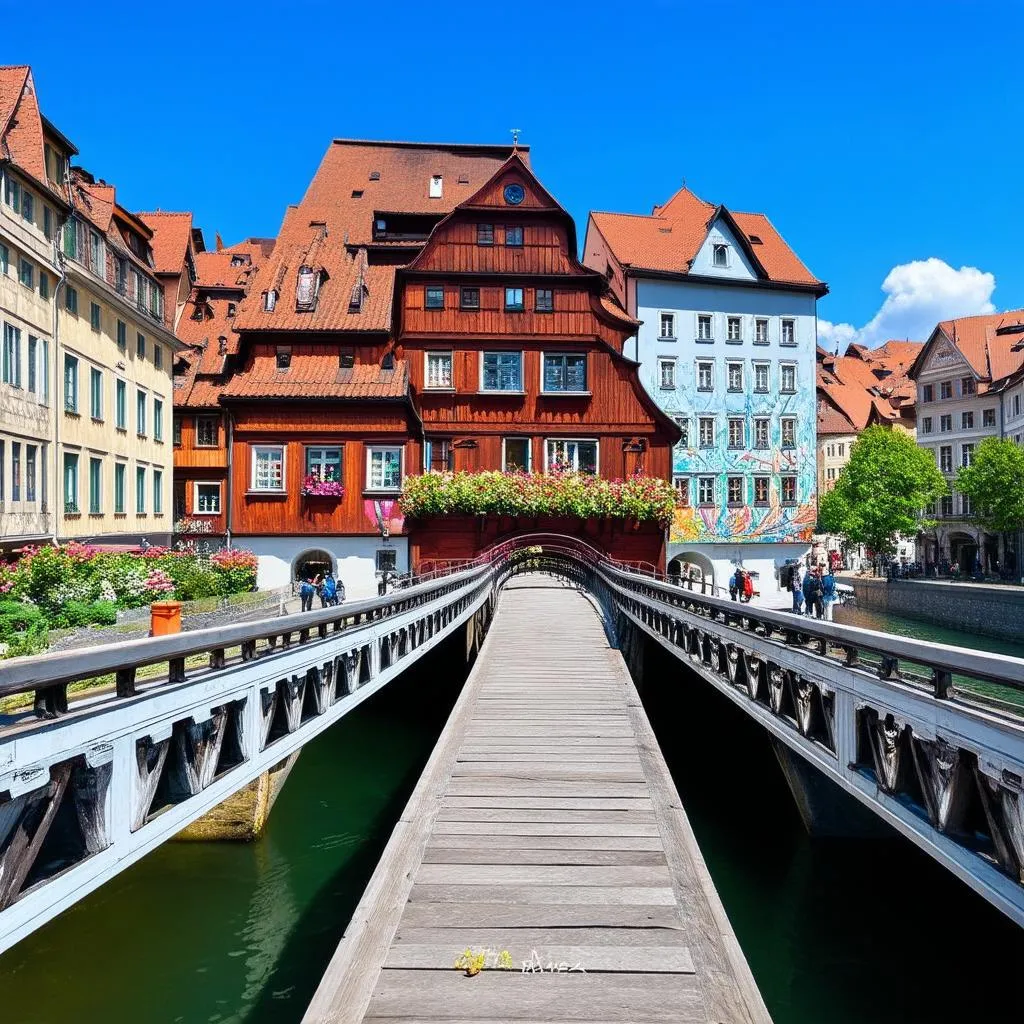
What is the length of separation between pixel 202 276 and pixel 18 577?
40866mm

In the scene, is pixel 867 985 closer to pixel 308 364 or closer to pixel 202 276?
pixel 308 364

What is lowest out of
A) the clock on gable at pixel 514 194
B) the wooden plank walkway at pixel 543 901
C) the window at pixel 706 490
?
the wooden plank walkway at pixel 543 901

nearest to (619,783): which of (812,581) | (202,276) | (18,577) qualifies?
(812,581)

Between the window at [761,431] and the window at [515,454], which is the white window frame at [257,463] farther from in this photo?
the window at [761,431]

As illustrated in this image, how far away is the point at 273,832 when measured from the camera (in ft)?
42.1

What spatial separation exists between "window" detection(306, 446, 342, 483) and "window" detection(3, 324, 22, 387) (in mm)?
11268

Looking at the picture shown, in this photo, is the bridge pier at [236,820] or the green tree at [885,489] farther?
the green tree at [885,489]

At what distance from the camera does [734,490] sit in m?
44.2

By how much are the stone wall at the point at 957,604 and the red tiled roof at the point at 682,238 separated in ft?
59.3

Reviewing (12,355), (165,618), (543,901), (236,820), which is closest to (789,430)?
(12,355)

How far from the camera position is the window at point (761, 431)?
148ft

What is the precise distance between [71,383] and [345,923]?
Result: 21915mm

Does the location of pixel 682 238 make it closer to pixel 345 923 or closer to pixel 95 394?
pixel 95 394

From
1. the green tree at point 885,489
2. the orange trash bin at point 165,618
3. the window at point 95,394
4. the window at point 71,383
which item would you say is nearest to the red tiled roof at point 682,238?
the green tree at point 885,489
